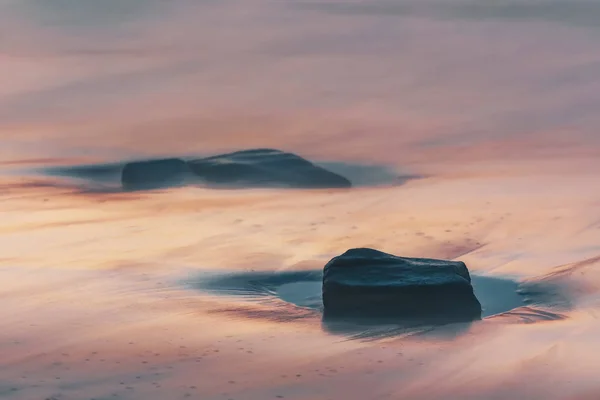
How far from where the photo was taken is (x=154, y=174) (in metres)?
11.5

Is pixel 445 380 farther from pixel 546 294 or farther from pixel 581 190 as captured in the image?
pixel 581 190

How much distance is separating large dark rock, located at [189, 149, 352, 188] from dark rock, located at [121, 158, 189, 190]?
0.18 m

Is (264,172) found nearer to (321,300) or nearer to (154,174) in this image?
(154,174)

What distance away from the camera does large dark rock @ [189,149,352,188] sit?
1129cm

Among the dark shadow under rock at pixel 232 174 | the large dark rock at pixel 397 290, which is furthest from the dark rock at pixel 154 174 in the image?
the large dark rock at pixel 397 290

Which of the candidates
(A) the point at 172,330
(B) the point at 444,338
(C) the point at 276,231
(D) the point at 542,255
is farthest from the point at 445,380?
(C) the point at 276,231

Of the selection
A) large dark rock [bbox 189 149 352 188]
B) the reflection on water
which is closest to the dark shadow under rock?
large dark rock [bbox 189 149 352 188]

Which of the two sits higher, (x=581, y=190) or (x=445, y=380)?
(x=581, y=190)

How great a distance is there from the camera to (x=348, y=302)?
19.5ft

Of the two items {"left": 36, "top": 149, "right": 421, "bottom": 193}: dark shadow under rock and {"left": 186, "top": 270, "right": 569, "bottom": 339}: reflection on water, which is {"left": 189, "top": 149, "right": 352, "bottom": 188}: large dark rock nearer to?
{"left": 36, "top": 149, "right": 421, "bottom": 193}: dark shadow under rock

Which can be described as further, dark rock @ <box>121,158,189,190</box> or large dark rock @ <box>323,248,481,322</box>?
dark rock @ <box>121,158,189,190</box>

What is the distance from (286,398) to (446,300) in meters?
1.62

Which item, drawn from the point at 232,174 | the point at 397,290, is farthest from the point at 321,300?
the point at 232,174

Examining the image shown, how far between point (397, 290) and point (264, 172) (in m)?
5.88
